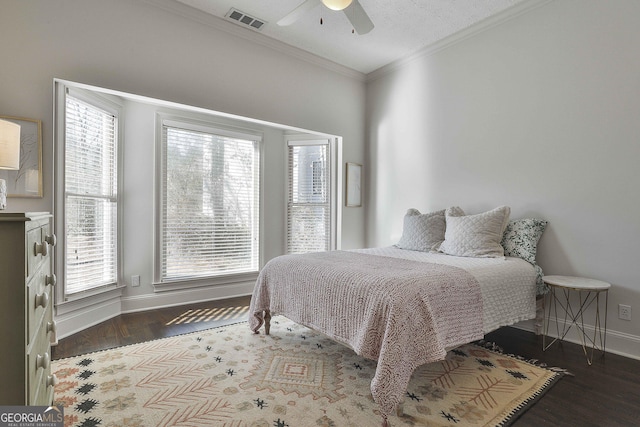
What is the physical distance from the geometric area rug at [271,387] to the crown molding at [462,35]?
3.11m

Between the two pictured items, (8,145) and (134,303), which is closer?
(8,145)

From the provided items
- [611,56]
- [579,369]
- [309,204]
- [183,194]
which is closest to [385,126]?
[309,204]

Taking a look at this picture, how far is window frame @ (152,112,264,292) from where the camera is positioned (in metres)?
3.77

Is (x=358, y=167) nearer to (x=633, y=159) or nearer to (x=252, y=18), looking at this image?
(x=252, y=18)

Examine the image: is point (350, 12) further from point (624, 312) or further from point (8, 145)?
point (624, 312)

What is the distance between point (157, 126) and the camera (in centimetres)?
376

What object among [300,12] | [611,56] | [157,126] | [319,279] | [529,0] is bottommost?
[319,279]

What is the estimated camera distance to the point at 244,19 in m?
3.42

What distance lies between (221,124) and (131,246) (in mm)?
1781

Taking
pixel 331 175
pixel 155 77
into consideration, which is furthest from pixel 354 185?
pixel 155 77

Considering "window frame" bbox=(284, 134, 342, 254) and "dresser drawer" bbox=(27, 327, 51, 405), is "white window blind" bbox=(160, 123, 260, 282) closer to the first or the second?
"window frame" bbox=(284, 134, 342, 254)

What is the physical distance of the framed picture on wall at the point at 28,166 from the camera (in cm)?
241

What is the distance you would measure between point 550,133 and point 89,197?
14.2ft

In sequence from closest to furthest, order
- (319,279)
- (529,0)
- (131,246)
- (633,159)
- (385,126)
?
(319,279), (633,159), (529,0), (131,246), (385,126)
